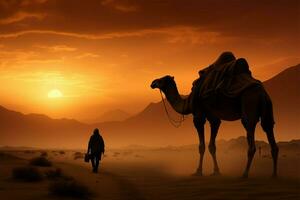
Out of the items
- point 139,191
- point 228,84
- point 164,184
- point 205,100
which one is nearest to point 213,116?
point 205,100

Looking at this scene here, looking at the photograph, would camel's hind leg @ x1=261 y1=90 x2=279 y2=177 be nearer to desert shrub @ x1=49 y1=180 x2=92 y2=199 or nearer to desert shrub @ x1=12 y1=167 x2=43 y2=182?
desert shrub @ x1=49 y1=180 x2=92 y2=199

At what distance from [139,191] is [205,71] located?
5717mm

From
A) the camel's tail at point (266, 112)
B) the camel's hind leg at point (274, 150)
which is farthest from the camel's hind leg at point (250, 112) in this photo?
the camel's hind leg at point (274, 150)

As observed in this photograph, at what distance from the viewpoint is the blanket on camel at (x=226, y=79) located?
15.1 meters

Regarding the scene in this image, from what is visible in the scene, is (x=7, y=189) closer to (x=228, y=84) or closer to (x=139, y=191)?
(x=139, y=191)

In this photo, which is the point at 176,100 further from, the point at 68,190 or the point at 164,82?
the point at 68,190

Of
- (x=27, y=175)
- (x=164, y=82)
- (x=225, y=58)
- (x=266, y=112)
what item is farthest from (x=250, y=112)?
(x=27, y=175)

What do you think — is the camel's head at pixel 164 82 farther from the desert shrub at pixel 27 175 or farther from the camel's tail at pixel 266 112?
the desert shrub at pixel 27 175

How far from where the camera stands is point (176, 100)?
18500 millimetres

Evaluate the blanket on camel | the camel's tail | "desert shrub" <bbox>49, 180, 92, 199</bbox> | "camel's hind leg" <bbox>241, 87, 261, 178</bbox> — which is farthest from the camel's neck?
"desert shrub" <bbox>49, 180, 92, 199</bbox>

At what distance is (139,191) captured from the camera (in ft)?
46.6

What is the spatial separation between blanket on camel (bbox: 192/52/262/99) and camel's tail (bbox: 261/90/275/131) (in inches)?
21.6

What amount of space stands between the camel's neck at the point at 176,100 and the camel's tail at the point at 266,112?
11.5ft

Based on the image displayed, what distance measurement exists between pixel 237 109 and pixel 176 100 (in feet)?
11.6
